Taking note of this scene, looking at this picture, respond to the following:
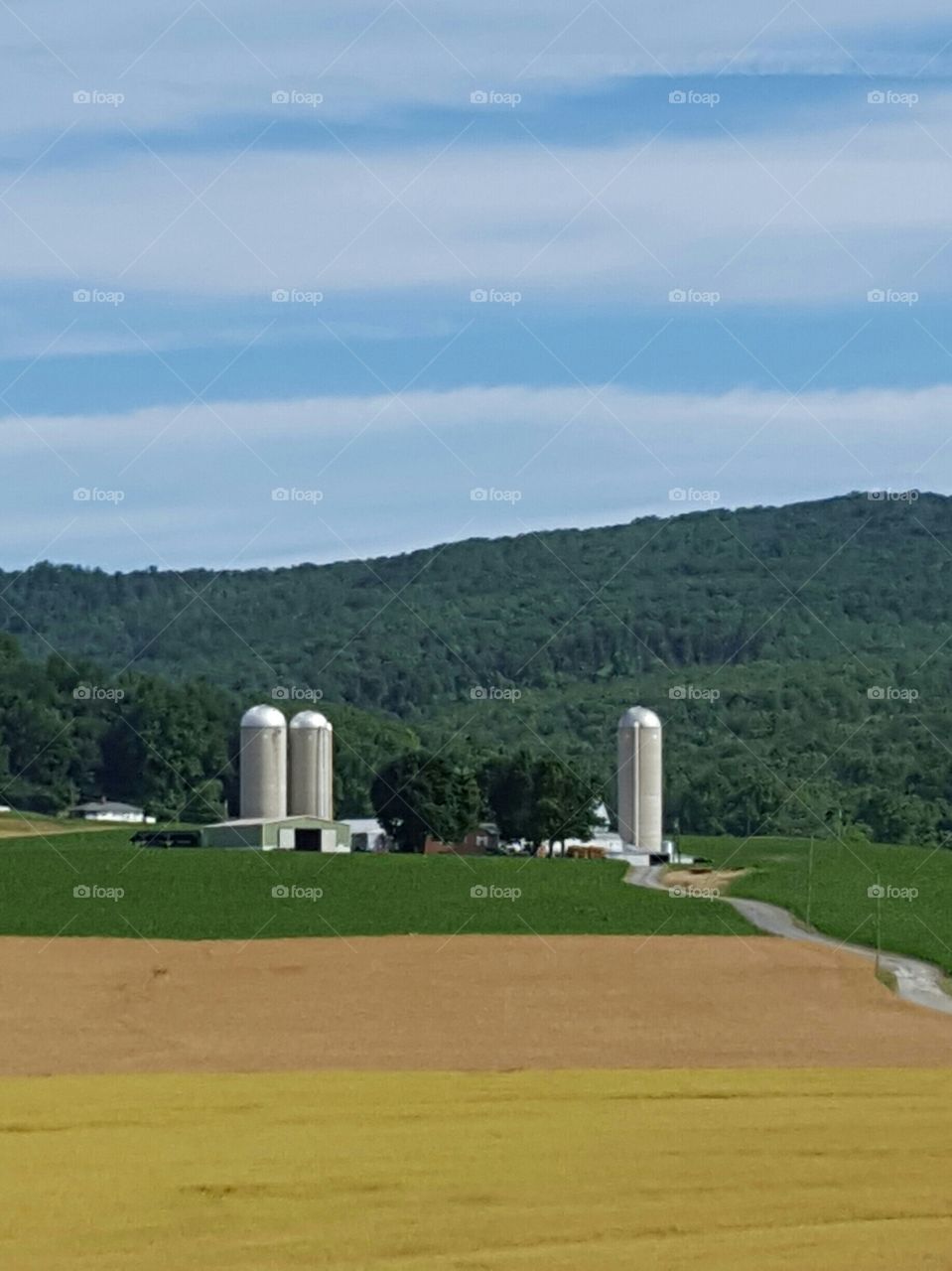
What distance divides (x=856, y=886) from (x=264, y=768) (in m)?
39.9

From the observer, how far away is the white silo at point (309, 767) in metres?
103

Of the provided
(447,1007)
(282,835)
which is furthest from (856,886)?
(447,1007)

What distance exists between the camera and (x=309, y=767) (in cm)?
10331

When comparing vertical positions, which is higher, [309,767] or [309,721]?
[309,721]

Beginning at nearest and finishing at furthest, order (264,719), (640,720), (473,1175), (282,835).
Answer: (473,1175)
(282,835)
(264,719)
(640,720)

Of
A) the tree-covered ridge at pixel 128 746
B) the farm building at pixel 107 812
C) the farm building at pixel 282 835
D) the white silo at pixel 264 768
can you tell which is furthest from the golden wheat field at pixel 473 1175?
the farm building at pixel 107 812

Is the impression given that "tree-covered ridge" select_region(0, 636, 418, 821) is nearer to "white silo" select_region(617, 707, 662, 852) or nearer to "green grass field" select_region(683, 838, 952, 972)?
"white silo" select_region(617, 707, 662, 852)

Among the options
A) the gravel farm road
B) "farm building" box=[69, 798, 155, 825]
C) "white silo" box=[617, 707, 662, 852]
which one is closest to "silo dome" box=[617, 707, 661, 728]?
"white silo" box=[617, 707, 662, 852]

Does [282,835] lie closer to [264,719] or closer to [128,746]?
[264,719]

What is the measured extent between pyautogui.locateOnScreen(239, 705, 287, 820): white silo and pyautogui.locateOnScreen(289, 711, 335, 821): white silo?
96cm

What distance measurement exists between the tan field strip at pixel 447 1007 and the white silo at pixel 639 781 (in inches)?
2094

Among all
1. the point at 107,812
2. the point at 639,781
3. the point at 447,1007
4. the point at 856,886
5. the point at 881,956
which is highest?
the point at 639,781

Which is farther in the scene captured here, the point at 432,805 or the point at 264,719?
the point at 264,719

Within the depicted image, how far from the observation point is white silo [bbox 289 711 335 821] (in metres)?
103
